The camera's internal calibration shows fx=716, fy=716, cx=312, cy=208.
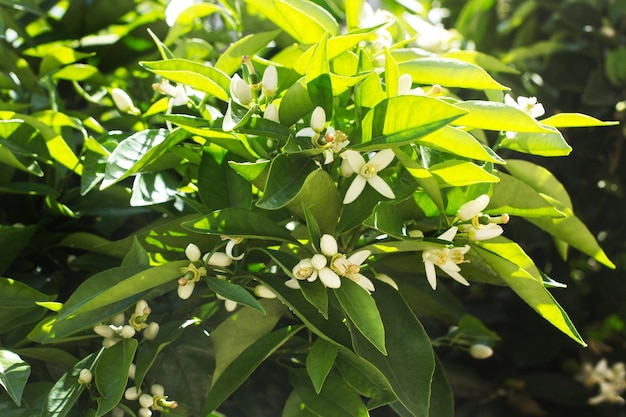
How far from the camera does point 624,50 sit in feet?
3.65

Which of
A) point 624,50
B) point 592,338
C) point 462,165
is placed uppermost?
point 462,165

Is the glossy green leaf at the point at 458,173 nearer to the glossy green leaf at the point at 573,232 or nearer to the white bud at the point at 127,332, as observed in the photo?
the glossy green leaf at the point at 573,232

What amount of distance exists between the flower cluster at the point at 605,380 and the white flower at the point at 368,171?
724 mm

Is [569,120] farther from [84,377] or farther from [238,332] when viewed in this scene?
[84,377]

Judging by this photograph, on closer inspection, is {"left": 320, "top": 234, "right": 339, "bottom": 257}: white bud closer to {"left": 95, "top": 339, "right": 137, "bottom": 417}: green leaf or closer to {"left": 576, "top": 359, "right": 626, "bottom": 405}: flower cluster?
{"left": 95, "top": 339, "right": 137, "bottom": 417}: green leaf

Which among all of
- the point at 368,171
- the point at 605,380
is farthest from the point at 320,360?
the point at 605,380

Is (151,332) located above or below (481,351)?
above

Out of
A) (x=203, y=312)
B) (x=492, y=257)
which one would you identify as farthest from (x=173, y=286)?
(x=492, y=257)

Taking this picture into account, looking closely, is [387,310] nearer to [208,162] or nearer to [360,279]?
[360,279]

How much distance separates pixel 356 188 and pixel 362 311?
10 cm

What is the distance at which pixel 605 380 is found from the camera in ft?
3.81

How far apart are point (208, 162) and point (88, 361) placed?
198mm

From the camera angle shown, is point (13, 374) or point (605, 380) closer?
point (13, 374)

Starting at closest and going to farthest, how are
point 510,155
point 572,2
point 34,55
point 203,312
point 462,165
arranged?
point 462,165 < point 203,312 < point 34,55 < point 510,155 < point 572,2
